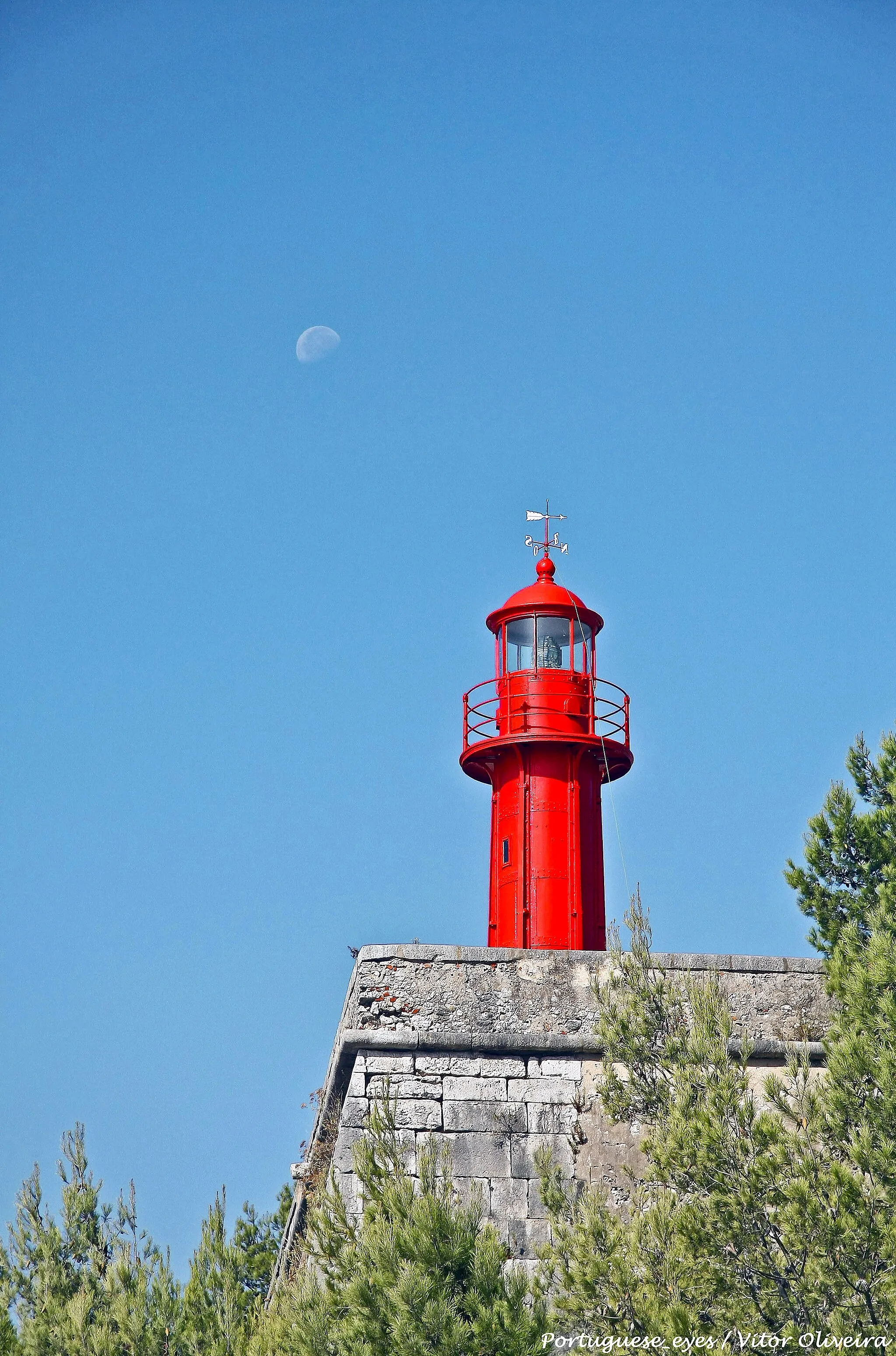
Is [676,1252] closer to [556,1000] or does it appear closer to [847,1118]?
[847,1118]

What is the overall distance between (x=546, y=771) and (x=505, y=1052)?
346 cm

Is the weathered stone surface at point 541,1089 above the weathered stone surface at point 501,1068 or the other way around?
the other way around

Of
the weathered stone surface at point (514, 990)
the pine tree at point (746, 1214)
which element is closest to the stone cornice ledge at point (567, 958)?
the weathered stone surface at point (514, 990)

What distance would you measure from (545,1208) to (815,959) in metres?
2.77

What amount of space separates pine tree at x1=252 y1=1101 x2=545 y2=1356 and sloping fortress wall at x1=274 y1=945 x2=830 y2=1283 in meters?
1.85

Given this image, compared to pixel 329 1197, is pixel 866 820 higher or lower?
higher

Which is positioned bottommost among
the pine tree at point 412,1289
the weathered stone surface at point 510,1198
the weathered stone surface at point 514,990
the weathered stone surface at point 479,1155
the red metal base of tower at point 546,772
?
the pine tree at point 412,1289

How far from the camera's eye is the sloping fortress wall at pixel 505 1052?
34.2ft

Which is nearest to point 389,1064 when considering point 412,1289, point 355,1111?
point 355,1111

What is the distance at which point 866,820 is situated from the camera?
11.1 m

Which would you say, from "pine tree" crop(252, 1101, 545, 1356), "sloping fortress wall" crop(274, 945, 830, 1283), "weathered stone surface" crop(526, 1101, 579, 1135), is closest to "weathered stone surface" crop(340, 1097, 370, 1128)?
"sloping fortress wall" crop(274, 945, 830, 1283)

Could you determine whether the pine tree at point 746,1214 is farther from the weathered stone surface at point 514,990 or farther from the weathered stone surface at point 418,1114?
the weathered stone surface at point 514,990

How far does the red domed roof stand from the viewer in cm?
1430

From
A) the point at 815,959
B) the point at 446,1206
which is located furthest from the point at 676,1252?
the point at 815,959
